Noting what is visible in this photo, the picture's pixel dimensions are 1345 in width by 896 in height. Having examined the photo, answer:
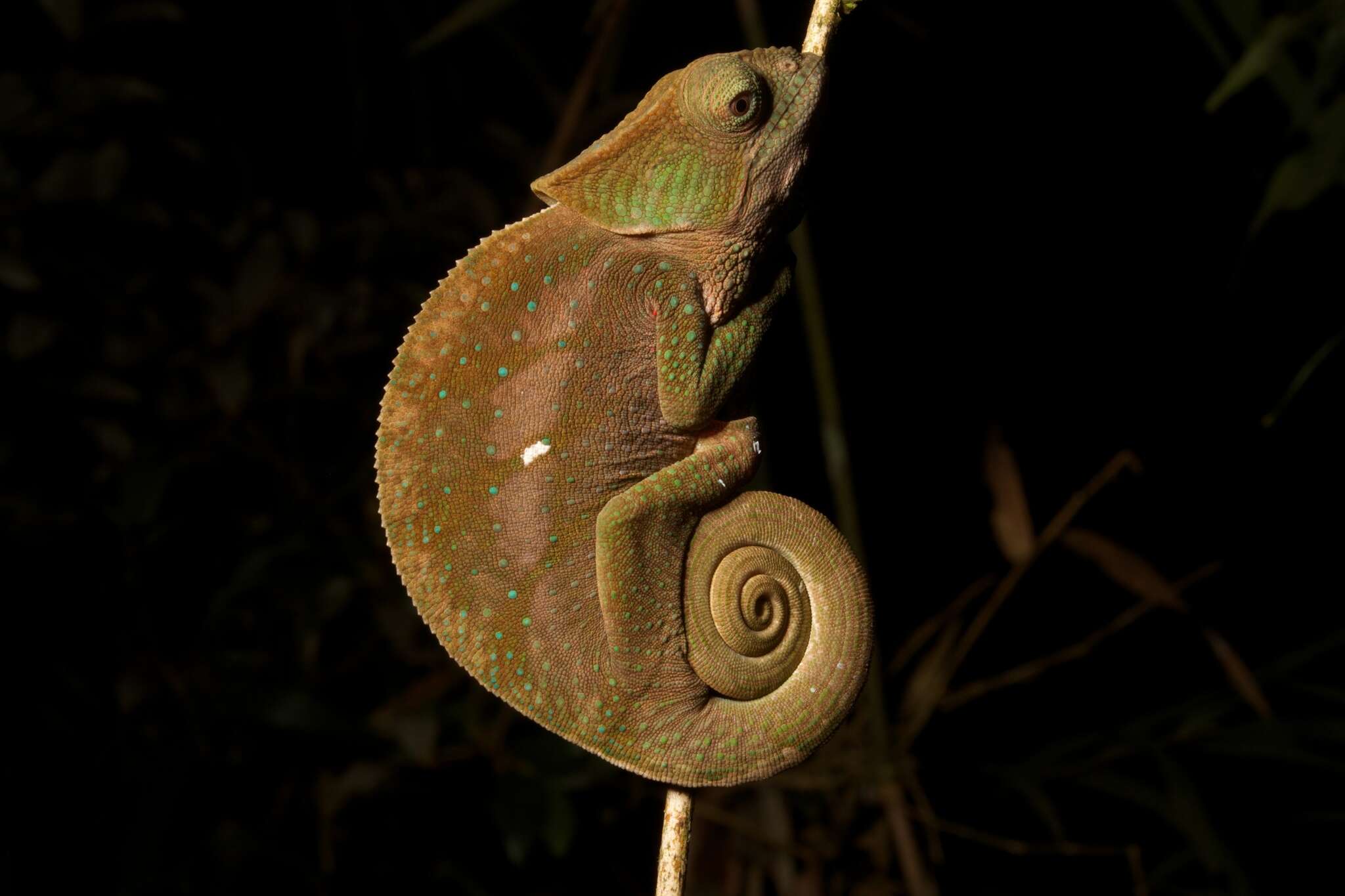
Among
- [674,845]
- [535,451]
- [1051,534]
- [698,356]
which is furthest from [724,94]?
[1051,534]

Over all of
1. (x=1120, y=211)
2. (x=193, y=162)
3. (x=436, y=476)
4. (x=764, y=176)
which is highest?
(x=193, y=162)

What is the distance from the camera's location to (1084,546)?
5.95 ft

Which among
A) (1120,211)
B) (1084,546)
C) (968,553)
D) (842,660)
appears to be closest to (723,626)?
(842,660)

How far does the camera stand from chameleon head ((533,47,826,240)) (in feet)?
2.48

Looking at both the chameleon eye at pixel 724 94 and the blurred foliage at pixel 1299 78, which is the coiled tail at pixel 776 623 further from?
the blurred foliage at pixel 1299 78

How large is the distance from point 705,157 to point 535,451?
0.80ft

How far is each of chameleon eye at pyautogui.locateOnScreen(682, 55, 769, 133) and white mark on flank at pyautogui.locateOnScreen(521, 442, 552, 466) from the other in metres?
0.25

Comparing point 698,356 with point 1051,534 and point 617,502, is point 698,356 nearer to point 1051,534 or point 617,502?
point 617,502

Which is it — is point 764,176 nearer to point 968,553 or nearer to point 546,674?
point 546,674

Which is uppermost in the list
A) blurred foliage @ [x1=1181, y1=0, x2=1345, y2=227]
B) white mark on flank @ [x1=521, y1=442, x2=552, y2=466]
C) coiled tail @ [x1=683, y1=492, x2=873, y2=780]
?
blurred foliage @ [x1=1181, y1=0, x2=1345, y2=227]

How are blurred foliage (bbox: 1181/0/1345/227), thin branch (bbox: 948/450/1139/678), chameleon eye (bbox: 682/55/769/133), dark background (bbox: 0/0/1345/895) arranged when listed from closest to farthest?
1. chameleon eye (bbox: 682/55/769/133)
2. blurred foliage (bbox: 1181/0/1345/227)
3. thin branch (bbox: 948/450/1139/678)
4. dark background (bbox: 0/0/1345/895)

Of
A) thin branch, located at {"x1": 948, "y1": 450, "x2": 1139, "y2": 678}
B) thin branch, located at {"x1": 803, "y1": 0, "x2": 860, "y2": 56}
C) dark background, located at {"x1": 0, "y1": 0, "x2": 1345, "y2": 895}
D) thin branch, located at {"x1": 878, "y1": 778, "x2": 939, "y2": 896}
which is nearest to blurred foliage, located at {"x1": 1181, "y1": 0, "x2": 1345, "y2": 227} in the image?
dark background, located at {"x1": 0, "y1": 0, "x2": 1345, "y2": 895}

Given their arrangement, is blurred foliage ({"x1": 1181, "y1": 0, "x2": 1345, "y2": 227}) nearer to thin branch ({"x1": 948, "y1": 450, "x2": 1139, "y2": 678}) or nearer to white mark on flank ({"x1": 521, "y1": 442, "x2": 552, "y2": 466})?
thin branch ({"x1": 948, "y1": 450, "x2": 1139, "y2": 678})

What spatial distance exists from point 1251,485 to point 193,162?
86.2 inches
